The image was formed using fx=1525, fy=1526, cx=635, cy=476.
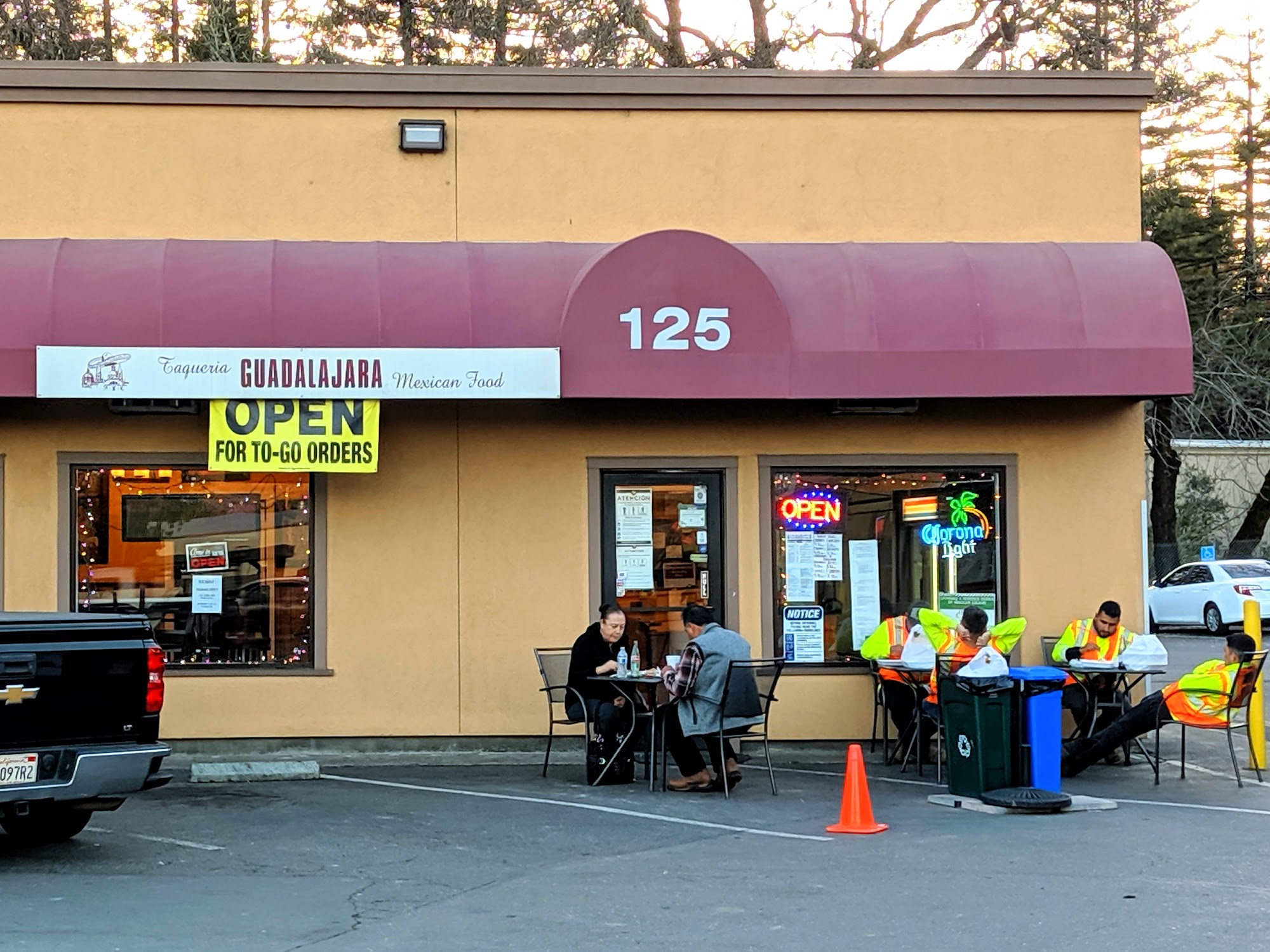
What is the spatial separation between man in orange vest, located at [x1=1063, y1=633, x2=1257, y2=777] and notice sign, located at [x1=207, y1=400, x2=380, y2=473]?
6135mm

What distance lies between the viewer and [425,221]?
42.7 ft

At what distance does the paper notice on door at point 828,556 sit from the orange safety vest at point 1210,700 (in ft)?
9.61

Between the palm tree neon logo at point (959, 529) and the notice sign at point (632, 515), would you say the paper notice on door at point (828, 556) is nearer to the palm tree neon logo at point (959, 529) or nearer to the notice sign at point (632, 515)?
the palm tree neon logo at point (959, 529)

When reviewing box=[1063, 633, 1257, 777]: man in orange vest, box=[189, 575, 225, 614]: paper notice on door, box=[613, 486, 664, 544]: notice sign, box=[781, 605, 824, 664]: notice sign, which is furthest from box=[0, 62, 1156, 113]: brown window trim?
box=[1063, 633, 1257, 777]: man in orange vest

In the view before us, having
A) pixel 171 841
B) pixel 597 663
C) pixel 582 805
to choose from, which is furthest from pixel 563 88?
pixel 171 841

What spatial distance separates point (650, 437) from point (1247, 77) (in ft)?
129

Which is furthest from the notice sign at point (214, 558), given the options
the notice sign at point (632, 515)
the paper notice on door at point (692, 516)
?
the paper notice on door at point (692, 516)

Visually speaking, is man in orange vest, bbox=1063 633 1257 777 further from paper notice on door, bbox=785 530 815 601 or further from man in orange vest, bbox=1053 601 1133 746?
paper notice on door, bbox=785 530 815 601

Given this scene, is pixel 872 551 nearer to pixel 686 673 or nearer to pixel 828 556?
pixel 828 556

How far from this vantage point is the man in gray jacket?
10.8m

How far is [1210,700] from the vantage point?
38.2ft

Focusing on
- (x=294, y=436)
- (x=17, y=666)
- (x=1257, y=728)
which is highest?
(x=294, y=436)

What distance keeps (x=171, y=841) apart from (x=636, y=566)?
5.01 m

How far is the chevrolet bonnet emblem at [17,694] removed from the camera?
7859 mm
